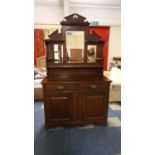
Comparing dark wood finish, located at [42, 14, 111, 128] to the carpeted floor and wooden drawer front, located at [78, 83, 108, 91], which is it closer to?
wooden drawer front, located at [78, 83, 108, 91]

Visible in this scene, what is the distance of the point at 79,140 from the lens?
89.3 inches

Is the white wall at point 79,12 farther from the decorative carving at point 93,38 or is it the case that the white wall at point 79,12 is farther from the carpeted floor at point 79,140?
the carpeted floor at point 79,140

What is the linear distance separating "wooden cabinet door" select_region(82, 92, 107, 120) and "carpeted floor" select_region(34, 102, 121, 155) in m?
0.18

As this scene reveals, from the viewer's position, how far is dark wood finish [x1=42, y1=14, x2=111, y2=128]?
2445 millimetres

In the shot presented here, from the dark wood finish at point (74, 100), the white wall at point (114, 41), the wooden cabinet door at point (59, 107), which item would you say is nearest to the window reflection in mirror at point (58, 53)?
the dark wood finish at point (74, 100)

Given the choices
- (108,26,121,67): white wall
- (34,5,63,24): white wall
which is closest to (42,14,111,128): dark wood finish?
(34,5,63,24): white wall

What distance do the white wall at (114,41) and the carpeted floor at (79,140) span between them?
3696 millimetres
